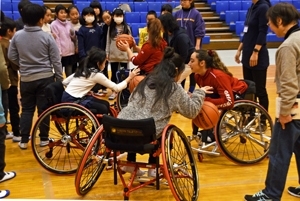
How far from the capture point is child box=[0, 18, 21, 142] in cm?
360

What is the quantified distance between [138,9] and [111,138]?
7.81 m

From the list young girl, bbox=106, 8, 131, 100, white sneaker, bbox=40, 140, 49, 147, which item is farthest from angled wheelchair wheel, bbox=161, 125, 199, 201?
young girl, bbox=106, 8, 131, 100

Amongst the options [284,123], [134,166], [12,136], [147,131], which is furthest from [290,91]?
[12,136]

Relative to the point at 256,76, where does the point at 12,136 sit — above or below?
below

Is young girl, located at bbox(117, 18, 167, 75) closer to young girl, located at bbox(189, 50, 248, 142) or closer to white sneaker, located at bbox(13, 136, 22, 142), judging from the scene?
young girl, located at bbox(189, 50, 248, 142)

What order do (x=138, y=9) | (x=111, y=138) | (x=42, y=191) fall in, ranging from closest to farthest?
(x=111, y=138), (x=42, y=191), (x=138, y=9)

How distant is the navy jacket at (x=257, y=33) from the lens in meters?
3.72

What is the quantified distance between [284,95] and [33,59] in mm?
2004

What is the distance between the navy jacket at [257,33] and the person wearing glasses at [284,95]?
1.38 metres

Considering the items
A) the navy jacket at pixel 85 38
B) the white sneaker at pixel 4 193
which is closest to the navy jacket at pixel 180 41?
the navy jacket at pixel 85 38

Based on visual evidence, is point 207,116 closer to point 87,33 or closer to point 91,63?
point 91,63

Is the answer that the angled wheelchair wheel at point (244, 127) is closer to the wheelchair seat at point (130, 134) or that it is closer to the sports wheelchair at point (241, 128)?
the sports wheelchair at point (241, 128)

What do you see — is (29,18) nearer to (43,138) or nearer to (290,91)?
(43,138)

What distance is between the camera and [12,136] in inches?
153
